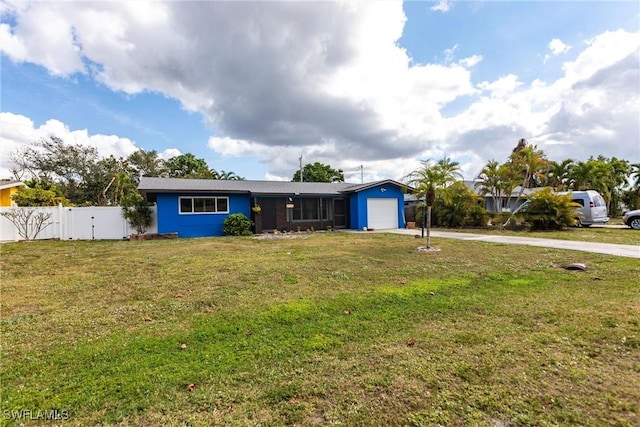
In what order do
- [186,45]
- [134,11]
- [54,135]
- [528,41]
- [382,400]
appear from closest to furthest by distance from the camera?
[382,400]
[134,11]
[186,45]
[528,41]
[54,135]

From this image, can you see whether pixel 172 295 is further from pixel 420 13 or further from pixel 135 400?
pixel 420 13

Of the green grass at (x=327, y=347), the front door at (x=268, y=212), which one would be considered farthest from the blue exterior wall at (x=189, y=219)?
the green grass at (x=327, y=347)

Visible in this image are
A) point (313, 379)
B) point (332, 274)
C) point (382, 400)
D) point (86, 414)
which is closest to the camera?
point (86, 414)

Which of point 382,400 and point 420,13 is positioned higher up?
point 420,13

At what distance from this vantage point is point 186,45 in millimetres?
9977

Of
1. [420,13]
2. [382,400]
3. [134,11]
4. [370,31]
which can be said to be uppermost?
[420,13]

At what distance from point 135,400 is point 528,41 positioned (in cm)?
1448

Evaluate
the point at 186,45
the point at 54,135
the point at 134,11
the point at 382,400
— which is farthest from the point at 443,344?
the point at 54,135

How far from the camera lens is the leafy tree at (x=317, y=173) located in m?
42.2

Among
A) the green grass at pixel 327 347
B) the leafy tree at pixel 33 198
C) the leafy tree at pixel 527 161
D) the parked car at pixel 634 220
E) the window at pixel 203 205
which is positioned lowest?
the green grass at pixel 327 347

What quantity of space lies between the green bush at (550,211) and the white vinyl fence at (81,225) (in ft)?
66.4

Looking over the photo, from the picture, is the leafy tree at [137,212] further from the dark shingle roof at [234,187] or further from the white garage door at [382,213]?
the white garage door at [382,213]

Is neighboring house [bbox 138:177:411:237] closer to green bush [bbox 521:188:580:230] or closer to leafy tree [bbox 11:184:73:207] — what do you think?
leafy tree [bbox 11:184:73:207]

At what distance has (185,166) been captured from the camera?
3684 centimetres
